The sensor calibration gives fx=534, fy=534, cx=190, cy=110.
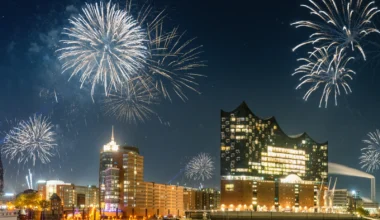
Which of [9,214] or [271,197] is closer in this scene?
[9,214]


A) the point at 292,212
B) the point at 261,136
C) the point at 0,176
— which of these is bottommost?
the point at 292,212

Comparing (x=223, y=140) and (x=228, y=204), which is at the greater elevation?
(x=223, y=140)

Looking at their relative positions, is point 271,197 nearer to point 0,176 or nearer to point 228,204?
point 228,204

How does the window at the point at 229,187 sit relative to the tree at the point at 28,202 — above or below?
above

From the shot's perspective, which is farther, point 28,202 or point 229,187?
point 229,187

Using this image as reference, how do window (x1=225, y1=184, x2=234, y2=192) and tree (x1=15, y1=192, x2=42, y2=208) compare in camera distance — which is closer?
tree (x1=15, y1=192, x2=42, y2=208)

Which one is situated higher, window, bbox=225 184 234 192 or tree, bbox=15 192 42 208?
window, bbox=225 184 234 192

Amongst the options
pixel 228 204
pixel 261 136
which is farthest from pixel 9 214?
pixel 261 136

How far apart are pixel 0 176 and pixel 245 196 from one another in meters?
85.2

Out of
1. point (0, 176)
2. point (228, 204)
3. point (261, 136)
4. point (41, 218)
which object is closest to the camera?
point (41, 218)

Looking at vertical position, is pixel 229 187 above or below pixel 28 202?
above

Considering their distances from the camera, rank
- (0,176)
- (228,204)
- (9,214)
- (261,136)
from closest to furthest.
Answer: (9,214)
(0,176)
(228,204)
(261,136)

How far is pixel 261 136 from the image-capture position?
7790 inches

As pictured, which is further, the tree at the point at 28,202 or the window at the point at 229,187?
the window at the point at 229,187
